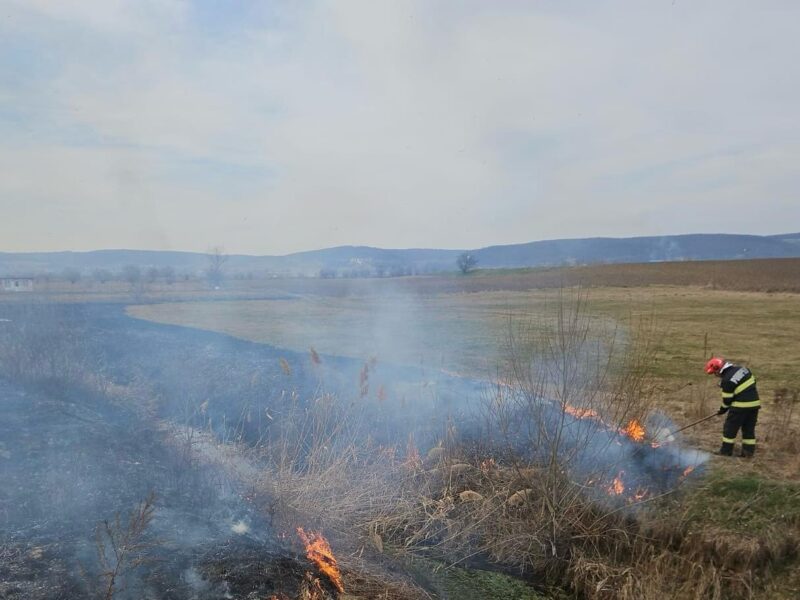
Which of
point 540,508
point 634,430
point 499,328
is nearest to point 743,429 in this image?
point 634,430

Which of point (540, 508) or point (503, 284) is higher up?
point (503, 284)

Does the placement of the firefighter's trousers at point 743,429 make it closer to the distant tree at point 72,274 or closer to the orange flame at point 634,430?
the orange flame at point 634,430

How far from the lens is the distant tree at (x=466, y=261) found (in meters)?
61.4

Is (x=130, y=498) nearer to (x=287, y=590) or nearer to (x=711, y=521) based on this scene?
(x=287, y=590)

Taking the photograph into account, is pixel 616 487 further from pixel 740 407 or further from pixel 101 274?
pixel 101 274

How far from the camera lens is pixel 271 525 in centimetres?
550

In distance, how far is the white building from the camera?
28.8 m

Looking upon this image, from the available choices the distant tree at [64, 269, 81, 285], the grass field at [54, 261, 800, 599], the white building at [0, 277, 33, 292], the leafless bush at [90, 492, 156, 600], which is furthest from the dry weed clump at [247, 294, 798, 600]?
the distant tree at [64, 269, 81, 285]

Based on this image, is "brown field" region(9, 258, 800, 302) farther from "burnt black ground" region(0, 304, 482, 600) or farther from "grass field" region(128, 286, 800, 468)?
"burnt black ground" region(0, 304, 482, 600)

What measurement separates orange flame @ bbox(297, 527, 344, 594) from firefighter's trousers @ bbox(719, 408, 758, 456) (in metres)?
6.09

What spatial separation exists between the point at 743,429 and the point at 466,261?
55.4 meters

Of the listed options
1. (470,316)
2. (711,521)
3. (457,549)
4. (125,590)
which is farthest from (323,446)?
(470,316)

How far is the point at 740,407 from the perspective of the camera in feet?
25.7

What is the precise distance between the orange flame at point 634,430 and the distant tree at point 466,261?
176ft
